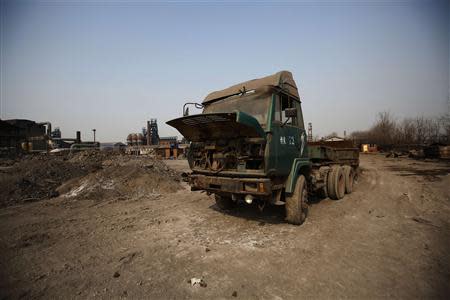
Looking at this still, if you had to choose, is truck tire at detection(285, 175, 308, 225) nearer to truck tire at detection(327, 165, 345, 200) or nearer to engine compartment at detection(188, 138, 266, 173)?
engine compartment at detection(188, 138, 266, 173)

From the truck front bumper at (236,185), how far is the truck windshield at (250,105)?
3.58 ft

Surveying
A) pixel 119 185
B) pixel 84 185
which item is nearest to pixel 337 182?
pixel 119 185

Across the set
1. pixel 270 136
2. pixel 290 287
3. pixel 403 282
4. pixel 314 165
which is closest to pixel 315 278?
pixel 290 287

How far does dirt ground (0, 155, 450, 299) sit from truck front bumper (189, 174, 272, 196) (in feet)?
2.87

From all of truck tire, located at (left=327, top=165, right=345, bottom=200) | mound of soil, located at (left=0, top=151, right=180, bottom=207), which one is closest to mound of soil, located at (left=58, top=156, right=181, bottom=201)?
mound of soil, located at (left=0, top=151, right=180, bottom=207)

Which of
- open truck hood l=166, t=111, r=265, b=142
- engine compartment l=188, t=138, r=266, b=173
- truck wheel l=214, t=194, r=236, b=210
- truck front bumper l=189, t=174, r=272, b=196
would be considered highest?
open truck hood l=166, t=111, r=265, b=142

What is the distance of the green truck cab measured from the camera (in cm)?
400

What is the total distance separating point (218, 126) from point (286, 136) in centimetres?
145

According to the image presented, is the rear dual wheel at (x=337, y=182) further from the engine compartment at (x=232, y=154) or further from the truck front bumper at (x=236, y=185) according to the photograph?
the truck front bumper at (x=236, y=185)

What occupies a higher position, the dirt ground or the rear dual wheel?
the rear dual wheel

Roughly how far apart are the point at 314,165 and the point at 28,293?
6.36 meters

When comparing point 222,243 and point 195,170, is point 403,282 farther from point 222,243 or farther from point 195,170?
point 195,170

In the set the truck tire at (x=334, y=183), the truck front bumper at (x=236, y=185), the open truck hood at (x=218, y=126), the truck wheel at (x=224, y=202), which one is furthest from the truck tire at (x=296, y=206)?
the truck tire at (x=334, y=183)

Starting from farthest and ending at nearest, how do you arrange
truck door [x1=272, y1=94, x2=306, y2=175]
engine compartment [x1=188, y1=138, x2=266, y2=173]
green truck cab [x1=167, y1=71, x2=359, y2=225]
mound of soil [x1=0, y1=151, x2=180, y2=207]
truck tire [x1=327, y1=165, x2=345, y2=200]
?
mound of soil [x1=0, y1=151, x2=180, y2=207] < truck tire [x1=327, y1=165, x2=345, y2=200] < truck door [x1=272, y1=94, x2=306, y2=175] < engine compartment [x1=188, y1=138, x2=266, y2=173] < green truck cab [x1=167, y1=71, x2=359, y2=225]
